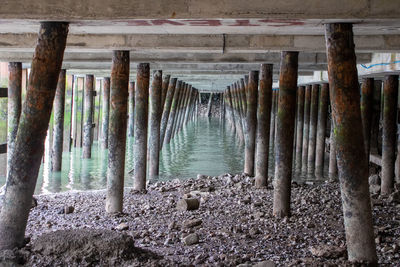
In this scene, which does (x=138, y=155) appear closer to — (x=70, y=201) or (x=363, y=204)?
(x=70, y=201)

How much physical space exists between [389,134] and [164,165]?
8211mm

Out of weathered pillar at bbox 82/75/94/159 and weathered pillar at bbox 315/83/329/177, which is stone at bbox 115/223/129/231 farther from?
weathered pillar at bbox 82/75/94/159

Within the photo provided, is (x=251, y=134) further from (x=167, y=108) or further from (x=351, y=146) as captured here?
(x=351, y=146)

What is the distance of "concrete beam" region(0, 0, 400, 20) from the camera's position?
5641 millimetres

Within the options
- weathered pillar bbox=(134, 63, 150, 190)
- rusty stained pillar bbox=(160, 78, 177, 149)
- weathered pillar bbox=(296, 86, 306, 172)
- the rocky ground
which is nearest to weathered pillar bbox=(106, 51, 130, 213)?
the rocky ground

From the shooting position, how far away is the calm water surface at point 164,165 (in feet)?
46.1

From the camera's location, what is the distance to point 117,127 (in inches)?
356

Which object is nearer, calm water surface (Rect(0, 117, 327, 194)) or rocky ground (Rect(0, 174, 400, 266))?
rocky ground (Rect(0, 174, 400, 266))

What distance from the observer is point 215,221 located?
858 cm

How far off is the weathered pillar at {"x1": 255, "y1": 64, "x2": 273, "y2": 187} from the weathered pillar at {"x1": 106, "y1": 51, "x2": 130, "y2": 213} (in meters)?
3.68

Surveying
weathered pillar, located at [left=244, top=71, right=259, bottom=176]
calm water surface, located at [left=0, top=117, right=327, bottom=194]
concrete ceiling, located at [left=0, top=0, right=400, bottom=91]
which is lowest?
calm water surface, located at [left=0, top=117, right=327, bottom=194]

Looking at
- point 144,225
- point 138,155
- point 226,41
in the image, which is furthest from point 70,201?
point 226,41

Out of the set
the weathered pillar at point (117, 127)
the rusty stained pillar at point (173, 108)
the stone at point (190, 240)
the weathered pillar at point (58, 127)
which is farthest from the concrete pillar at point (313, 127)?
the stone at point (190, 240)

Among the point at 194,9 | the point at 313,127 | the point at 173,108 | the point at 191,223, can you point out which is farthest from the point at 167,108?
the point at 194,9
